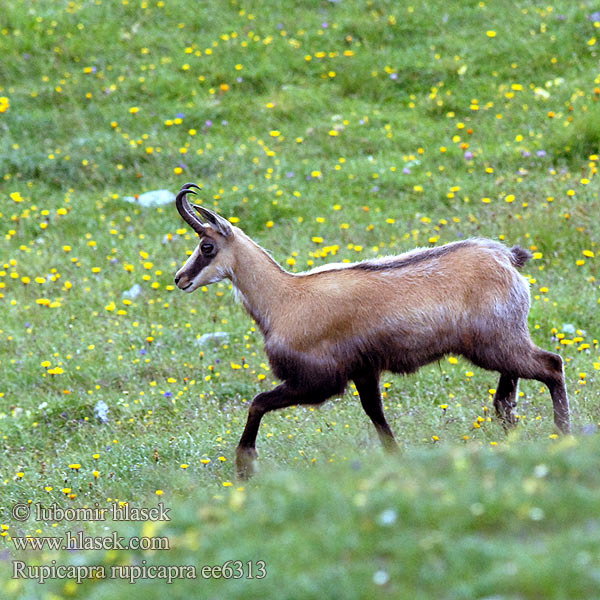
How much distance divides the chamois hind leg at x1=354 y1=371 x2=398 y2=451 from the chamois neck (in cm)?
75

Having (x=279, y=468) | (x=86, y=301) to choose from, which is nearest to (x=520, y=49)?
(x=86, y=301)

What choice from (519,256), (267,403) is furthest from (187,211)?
(519,256)

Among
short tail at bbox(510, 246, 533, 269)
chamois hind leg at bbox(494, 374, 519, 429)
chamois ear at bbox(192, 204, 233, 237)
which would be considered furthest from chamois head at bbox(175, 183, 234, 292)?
chamois hind leg at bbox(494, 374, 519, 429)

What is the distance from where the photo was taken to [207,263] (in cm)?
718

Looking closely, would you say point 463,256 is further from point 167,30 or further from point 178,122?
point 167,30

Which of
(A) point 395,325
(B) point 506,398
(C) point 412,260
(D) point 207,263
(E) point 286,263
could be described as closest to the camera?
(A) point 395,325

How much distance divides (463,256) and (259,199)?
5.89m

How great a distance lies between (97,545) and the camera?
4.94 metres

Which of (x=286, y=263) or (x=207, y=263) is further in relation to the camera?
(x=286, y=263)

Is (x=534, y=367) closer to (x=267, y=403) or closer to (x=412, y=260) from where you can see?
(x=412, y=260)

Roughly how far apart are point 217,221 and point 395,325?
4.78ft

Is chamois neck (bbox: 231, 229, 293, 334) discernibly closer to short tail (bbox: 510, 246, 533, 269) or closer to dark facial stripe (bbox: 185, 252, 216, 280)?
dark facial stripe (bbox: 185, 252, 216, 280)

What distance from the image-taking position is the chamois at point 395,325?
6.79 m

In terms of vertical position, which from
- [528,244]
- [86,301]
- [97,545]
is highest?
[97,545]
